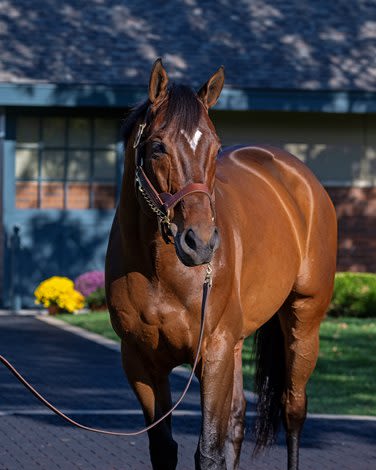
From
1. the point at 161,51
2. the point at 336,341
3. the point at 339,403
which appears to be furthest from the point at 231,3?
the point at 339,403

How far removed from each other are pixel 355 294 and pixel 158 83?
1219cm

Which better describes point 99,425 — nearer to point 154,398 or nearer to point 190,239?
point 154,398

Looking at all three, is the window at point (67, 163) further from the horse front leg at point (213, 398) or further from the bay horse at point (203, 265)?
the horse front leg at point (213, 398)

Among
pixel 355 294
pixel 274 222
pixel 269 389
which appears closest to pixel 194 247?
pixel 274 222

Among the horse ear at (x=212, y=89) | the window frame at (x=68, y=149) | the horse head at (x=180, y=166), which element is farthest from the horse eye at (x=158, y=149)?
the window frame at (x=68, y=149)

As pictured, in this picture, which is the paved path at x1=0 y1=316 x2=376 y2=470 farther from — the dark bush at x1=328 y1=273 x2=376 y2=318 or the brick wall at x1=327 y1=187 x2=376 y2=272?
the brick wall at x1=327 y1=187 x2=376 y2=272

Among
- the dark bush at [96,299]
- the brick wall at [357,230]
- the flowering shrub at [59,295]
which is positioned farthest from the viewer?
the brick wall at [357,230]

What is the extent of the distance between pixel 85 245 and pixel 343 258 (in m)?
4.19

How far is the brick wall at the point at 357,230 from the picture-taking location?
19.9 meters

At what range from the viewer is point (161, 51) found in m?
19.8

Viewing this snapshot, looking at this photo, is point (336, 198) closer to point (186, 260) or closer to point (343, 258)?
point (343, 258)

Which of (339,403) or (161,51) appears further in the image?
(161,51)

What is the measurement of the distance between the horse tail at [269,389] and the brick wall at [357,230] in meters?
12.3

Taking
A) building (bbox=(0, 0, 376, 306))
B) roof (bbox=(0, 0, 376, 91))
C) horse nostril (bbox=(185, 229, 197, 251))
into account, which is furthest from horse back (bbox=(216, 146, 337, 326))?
roof (bbox=(0, 0, 376, 91))
